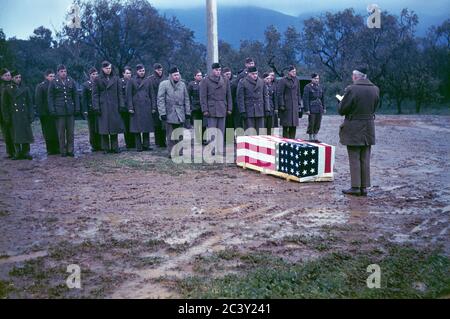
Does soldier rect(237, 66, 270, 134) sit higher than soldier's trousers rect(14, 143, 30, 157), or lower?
higher

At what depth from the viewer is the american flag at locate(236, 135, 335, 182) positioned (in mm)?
9086

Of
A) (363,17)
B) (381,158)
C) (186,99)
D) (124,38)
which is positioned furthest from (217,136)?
(363,17)

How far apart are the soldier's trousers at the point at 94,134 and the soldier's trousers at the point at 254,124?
3872 mm

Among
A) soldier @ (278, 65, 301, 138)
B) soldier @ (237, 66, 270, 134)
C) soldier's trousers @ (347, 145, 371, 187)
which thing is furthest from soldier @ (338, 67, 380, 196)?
soldier @ (278, 65, 301, 138)

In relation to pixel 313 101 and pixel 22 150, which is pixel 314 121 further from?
pixel 22 150

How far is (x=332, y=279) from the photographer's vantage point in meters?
4.78

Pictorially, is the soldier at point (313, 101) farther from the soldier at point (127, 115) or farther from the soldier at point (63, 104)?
the soldier at point (63, 104)

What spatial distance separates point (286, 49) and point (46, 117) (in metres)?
33.9

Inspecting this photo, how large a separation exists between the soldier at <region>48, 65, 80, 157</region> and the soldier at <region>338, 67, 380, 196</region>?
692cm

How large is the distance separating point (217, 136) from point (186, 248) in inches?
261

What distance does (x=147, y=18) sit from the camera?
39.9 m

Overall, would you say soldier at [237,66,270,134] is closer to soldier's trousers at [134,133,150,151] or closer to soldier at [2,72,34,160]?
soldier's trousers at [134,133,150,151]

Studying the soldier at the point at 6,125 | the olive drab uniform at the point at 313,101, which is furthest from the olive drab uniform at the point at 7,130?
the olive drab uniform at the point at 313,101

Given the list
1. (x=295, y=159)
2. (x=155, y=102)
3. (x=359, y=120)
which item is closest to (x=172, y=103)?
(x=155, y=102)
